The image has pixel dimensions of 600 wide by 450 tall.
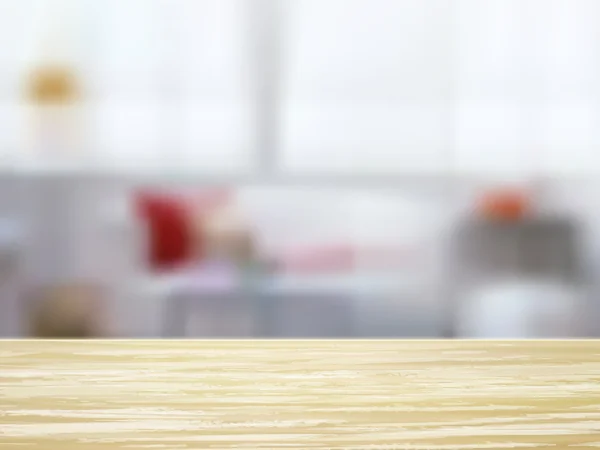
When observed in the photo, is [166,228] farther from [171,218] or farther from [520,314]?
[520,314]

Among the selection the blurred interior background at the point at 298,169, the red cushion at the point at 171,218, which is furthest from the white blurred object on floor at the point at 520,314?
the red cushion at the point at 171,218

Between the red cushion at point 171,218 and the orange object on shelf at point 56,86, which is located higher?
the orange object on shelf at point 56,86

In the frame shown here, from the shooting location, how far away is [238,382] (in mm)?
274

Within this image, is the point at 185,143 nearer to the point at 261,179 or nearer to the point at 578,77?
the point at 261,179

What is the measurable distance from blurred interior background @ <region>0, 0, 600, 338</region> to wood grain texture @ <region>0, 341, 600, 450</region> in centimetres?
1

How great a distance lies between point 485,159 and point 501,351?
0.25ft

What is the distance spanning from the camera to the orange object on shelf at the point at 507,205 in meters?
0.29

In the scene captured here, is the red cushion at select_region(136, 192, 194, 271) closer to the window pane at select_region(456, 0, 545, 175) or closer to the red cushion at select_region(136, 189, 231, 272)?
the red cushion at select_region(136, 189, 231, 272)

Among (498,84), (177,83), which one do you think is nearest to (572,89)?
(498,84)

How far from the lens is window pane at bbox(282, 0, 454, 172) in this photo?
292 mm

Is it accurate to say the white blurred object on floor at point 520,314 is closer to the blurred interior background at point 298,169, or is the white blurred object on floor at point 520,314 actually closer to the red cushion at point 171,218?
the blurred interior background at point 298,169

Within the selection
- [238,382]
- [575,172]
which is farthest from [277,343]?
[575,172]

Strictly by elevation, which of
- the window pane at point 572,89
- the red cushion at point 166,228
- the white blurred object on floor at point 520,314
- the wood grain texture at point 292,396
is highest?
the window pane at point 572,89

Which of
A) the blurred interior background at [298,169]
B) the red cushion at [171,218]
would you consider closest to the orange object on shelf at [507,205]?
the blurred interior background at [298,169]
